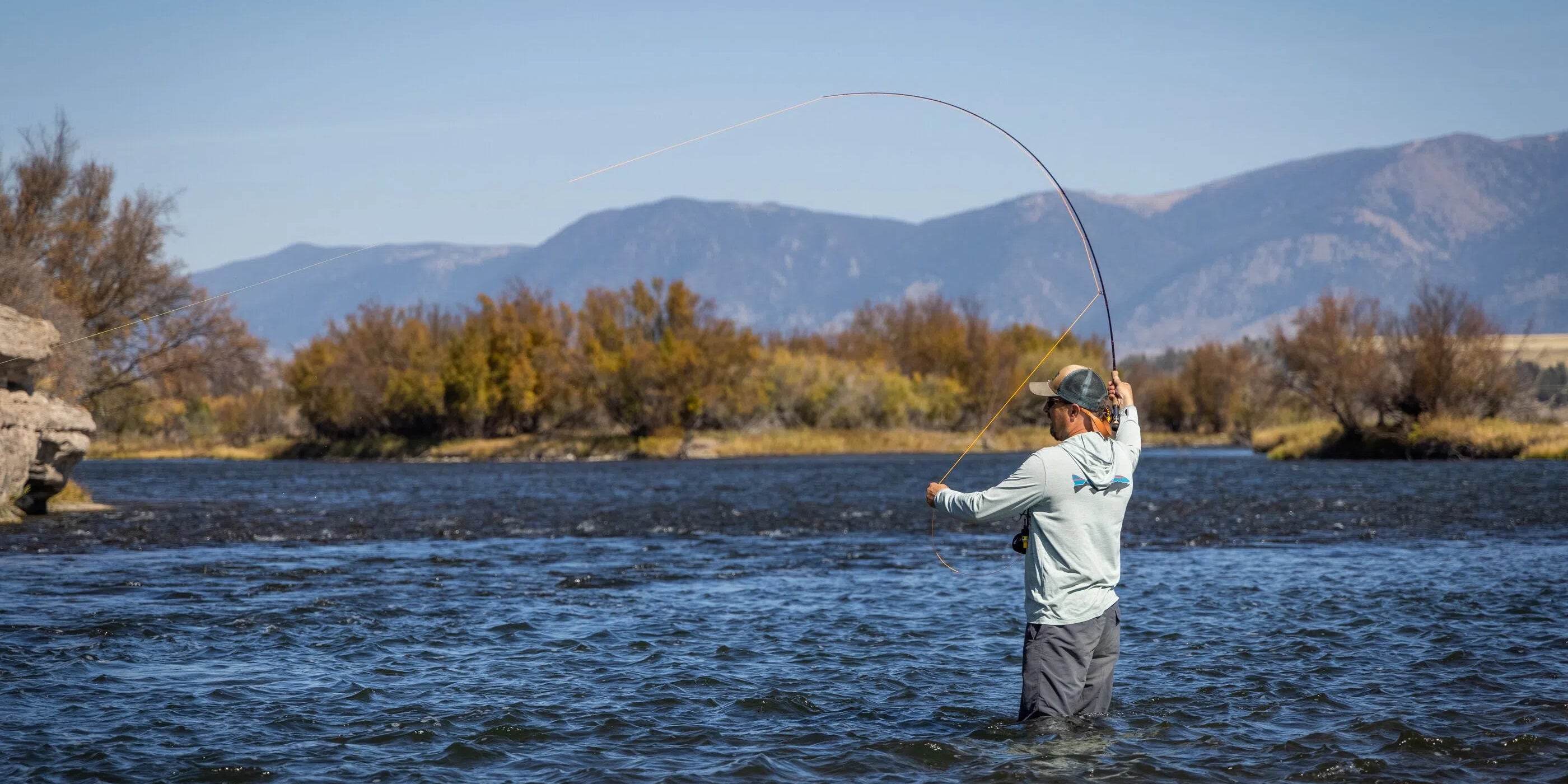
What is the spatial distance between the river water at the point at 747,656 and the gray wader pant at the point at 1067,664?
1.33ft

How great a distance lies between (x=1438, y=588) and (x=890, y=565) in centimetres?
714

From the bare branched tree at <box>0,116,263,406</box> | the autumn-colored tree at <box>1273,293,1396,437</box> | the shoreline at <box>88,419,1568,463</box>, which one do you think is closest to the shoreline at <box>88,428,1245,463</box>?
the shoreline at <box>88,419,1568,463</box>

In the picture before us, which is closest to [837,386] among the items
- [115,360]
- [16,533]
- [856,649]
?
[115,360]

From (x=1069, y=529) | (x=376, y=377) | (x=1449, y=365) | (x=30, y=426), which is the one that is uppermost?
(x=376, y=377)

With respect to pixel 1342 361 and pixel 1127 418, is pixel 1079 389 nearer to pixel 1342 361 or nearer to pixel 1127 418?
pixel 1127 418

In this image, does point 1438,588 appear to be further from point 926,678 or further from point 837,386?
point 837,386

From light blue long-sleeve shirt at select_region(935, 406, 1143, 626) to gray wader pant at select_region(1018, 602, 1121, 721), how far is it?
0.08m

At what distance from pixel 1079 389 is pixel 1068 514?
704 mm

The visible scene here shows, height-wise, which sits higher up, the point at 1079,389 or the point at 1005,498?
the point at 1079,389

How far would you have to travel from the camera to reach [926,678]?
10484 mm

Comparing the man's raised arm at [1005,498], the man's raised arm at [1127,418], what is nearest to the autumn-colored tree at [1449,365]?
the man's raised arm at [1127,418]

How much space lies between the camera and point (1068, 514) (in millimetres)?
7121

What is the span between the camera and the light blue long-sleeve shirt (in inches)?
278

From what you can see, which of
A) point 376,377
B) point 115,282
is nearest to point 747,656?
point 115,282
